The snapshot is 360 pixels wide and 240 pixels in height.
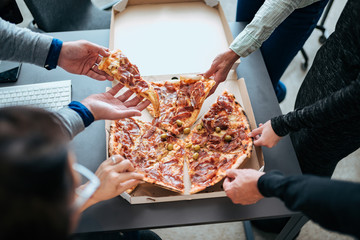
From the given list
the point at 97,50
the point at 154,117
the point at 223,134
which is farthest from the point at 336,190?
the point at 97,50

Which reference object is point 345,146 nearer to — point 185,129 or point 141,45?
point 185,129

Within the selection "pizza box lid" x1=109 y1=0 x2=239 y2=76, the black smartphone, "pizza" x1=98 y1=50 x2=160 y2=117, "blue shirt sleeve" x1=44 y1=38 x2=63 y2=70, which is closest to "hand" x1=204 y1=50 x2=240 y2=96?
"pizza box lid" x1=109 y1=0 x2=239 y2=76

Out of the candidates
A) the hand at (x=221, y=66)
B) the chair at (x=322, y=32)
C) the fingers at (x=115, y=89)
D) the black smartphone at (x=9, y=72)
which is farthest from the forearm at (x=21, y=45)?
the chair at (x=322, y=32)

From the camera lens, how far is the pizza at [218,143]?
5.46 ft

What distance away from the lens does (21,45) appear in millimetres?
1648

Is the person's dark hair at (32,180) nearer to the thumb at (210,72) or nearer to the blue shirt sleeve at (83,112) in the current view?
the blue shirt sleeve at (83,112)

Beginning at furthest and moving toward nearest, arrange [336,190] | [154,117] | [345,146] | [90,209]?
[154,117] → [345,146] → [90,209] → [336,190]

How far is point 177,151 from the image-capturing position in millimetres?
1828

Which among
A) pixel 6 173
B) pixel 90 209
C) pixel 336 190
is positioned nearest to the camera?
pixel 6 173

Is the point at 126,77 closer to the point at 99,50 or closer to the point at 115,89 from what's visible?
the point at 115,89

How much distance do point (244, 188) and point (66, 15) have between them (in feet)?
7.78

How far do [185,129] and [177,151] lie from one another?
0.17 metres

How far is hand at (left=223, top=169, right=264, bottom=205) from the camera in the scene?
1.33m

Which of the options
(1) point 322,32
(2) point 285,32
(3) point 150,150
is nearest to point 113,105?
(3) point 150,150
